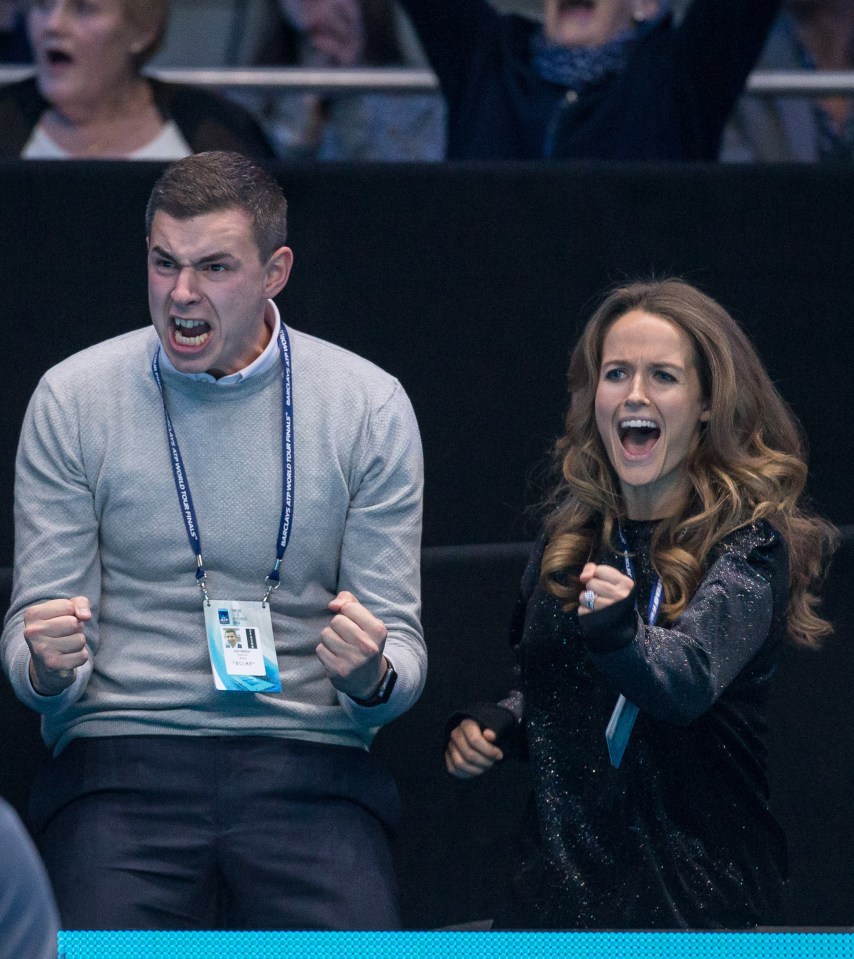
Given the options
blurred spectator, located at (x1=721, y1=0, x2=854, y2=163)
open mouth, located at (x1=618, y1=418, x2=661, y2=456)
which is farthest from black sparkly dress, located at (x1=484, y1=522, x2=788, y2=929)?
blurred spectator, located at (x1=721, y1=0, x2=854, y2=163)

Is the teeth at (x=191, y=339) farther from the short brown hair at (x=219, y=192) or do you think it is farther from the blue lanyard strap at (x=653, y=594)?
the blue lanyard strap at (x=653, y=594)

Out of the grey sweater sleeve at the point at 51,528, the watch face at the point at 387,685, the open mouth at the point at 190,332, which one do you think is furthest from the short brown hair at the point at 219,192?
the watch face at the point at 387,685

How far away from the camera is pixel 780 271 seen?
2855mm

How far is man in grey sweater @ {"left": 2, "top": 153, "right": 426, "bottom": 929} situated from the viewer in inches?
85.5

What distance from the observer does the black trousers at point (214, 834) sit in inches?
82.9

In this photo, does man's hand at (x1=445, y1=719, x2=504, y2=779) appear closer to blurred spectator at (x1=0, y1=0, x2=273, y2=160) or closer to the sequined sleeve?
the sequined sleeve

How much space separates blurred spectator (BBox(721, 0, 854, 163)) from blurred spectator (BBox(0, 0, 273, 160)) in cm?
130

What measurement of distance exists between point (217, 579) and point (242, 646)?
0.37ft

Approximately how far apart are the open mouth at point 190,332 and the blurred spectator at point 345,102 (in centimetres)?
151

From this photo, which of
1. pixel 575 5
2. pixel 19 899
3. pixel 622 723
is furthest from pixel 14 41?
pixel 19 899

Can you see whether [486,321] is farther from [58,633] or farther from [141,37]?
[58,633]

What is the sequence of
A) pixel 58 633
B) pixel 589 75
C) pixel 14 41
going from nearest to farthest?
pixel 58 633 → pixel 589 75 → pixel 14 41

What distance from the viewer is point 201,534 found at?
2.25 m

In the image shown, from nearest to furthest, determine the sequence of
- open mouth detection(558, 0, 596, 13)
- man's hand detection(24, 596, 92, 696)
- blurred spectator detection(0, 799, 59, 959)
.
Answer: blurred spectator detection(0, 799, 59, 959) → man's hand detection(24, 596, 92, 696) → open mouth detection(558, 0, 596, 13)
